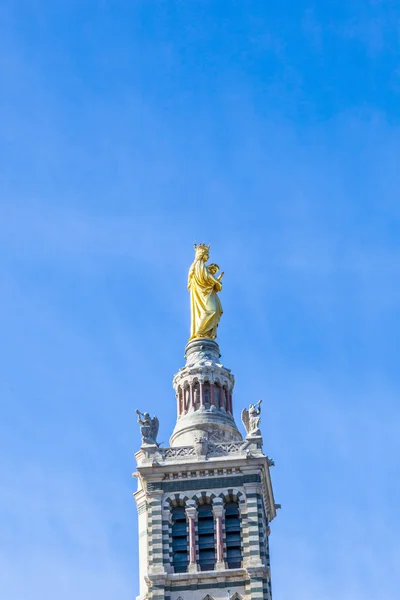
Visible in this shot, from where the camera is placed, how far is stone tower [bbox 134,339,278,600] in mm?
66000

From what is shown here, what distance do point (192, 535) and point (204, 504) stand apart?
1.80 m

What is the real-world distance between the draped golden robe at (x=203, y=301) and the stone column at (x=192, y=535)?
39.1ft

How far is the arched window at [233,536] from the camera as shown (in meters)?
66.9

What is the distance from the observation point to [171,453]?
69.6 meters

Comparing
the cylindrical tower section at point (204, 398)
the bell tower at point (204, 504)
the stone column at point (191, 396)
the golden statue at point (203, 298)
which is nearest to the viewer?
the bell tower at point (204, 504)

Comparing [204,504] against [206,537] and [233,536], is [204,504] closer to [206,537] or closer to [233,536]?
[206,537]

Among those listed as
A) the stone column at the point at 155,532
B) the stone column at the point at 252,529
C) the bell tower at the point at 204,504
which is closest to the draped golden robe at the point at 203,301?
the bell tower at the point at 204,504

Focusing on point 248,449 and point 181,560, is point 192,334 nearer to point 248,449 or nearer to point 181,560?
point 248,449

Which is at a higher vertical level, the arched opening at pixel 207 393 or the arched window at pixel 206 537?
the arched opening at pixel 207 393

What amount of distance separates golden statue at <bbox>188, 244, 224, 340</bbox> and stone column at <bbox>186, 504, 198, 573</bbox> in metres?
11.9

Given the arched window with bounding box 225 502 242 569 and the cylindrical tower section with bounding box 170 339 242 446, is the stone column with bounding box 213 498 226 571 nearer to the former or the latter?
the arched window with bounding box 225 502 242 569

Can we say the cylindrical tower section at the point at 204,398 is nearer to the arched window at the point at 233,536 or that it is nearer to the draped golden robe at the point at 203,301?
the draped golden robe at the point at 203,301

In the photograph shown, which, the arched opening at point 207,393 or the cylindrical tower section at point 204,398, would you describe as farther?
the arched opening at point 207,393

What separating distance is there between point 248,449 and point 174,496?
14.2 feet
